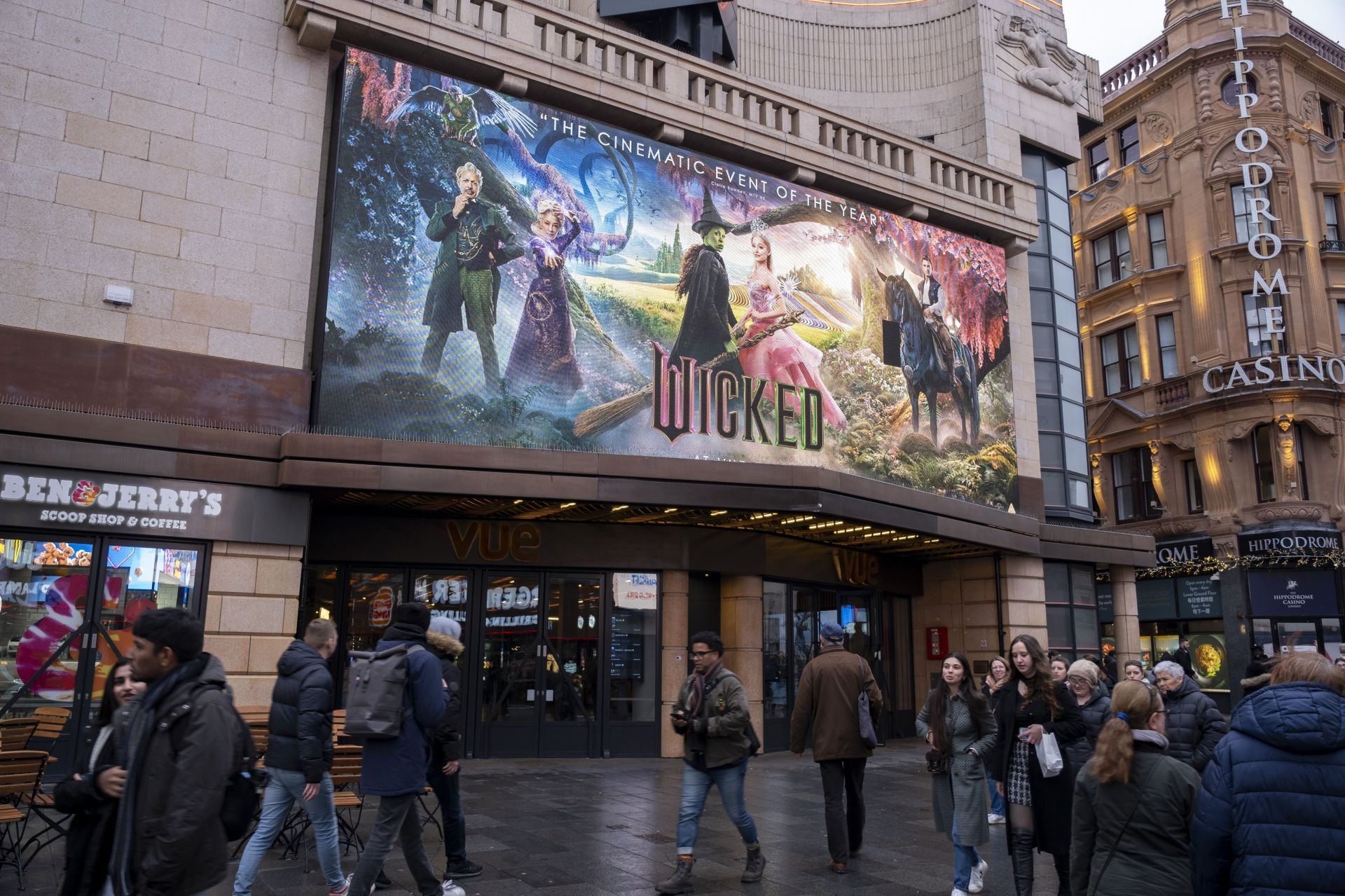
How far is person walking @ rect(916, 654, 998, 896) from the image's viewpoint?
770 cm

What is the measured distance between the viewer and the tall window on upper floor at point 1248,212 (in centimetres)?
3384

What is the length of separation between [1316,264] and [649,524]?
93.8 feet

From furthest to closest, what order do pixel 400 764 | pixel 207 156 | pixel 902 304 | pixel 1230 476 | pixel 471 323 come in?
1. pixel 1230 476
2. pixel 902 304
3. pixel 471 323
4. pixel 207 156
5. pixel 400 764

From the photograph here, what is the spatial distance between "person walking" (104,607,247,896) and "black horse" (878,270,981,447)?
1739cm

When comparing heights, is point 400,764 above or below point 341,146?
below

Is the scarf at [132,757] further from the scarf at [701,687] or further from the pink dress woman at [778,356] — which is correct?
the pink dress woman at [778,356]

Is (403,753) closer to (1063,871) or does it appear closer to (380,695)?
(380,695)

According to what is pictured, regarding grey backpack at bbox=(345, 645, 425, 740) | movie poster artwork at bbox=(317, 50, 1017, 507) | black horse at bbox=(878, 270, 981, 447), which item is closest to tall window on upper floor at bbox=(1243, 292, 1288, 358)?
movie poster artwork at bbox=(317, 50, 1017, 507)

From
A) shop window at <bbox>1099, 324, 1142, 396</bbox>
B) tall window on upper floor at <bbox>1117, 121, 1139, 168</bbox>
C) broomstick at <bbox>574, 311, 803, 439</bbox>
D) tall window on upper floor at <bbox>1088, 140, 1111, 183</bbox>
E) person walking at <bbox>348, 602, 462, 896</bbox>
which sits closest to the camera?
person walking at <bbox>348, 602, 462, 896</bbox>

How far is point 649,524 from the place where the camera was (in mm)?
17672

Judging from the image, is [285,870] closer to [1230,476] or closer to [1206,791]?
[1206,791]

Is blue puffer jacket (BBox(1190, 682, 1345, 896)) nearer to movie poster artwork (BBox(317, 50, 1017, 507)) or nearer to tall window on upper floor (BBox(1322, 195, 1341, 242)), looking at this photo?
movie poster artwork (BBox(317, 50, 1017, 507))

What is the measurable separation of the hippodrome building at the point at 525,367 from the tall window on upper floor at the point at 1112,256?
1579cm

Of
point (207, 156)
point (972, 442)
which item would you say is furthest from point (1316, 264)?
point (207, 156)
